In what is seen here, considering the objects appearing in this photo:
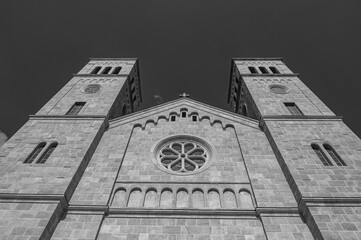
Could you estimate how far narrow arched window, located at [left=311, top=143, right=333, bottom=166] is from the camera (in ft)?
43.7

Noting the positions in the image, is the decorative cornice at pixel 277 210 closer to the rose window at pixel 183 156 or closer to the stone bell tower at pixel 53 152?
the rose window at pixel 183 156

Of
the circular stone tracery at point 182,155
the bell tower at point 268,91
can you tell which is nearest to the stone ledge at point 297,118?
the bell tower at point 268,91

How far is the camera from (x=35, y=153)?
14172 millimetres

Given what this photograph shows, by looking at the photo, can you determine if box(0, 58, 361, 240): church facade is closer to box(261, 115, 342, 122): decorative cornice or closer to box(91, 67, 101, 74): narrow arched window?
box(261, 115, 342, 122): decorative cornice

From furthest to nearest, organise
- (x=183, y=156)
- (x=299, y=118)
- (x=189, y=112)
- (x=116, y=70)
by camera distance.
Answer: (x=116, y=70)
(x=189, y=112)
(x=299, y=118)
(x=183, y=156)

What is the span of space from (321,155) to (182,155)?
22.3 feet

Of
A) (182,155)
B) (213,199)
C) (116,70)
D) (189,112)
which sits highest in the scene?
(116,70)

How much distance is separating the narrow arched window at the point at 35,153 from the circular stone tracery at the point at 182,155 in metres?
5.68

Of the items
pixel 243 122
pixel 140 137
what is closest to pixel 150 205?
pixel 140 137

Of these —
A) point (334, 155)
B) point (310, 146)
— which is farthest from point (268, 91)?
point (334, 155)

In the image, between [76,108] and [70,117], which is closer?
[70,117]

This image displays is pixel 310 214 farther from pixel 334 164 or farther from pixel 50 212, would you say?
pixel 50 212

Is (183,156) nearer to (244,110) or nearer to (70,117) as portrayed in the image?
(70,117)

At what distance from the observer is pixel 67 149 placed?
45.9 feet
